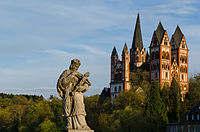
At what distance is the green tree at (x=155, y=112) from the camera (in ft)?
223

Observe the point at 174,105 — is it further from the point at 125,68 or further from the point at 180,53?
the point at 180,53

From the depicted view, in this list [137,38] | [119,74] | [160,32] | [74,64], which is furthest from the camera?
[137,38]

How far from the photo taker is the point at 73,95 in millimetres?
13398

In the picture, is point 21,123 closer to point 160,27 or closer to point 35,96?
point 160,27

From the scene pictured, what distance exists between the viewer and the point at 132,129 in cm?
6600

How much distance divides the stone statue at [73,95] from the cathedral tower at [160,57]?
104798mm

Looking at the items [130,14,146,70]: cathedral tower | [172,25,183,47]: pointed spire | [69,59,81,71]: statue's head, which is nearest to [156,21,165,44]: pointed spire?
[172,25,183,47]: pointed spire

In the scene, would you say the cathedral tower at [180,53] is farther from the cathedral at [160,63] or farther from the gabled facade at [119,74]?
the gabled facade at [119,74]

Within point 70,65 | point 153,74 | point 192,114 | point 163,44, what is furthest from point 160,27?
point 70,65

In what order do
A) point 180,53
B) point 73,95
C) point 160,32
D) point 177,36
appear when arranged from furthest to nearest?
point 177,36
point 180,53
point 160,32
point 73,95

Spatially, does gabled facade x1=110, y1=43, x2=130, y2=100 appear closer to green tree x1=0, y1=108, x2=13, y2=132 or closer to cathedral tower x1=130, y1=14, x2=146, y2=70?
cathedral tower x1=130, y1=14, x2=146, y2=70

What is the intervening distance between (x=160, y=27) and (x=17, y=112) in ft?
160

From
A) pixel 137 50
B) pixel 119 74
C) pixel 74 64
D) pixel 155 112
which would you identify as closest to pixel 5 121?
pixel 155 112

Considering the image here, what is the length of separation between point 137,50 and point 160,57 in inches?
663
